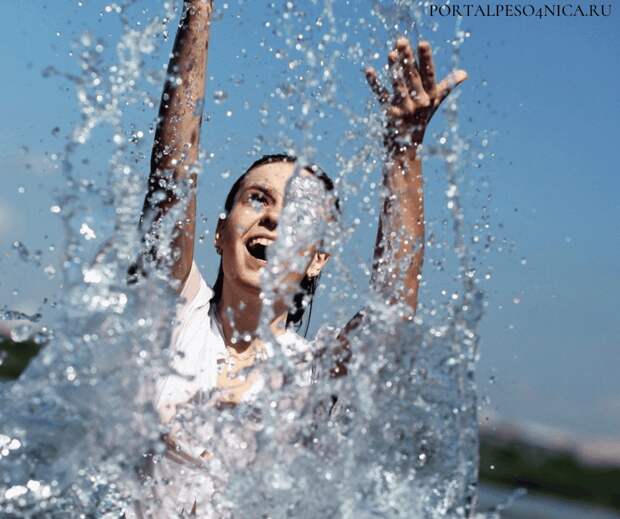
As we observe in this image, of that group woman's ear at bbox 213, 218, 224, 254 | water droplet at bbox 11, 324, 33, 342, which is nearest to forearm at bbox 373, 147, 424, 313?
woman's ear at bbox 213, 218, 224, 254

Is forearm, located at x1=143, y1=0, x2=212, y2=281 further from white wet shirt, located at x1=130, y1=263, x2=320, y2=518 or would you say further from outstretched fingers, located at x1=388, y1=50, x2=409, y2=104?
outstretched fingers, located at x1=388, y1=50, x2=409, y2=104

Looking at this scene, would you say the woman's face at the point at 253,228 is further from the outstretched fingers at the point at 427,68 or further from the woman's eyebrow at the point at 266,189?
the outstretched fingers at the point at 427,68

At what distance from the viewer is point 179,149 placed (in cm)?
309

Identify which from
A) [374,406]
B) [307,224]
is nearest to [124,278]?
[307,224]

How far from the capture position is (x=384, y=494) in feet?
9.25

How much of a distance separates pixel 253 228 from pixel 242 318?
0.29 m

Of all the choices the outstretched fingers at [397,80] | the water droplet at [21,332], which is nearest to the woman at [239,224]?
the outstretched fingers at [397,80]

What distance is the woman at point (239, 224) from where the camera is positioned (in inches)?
118

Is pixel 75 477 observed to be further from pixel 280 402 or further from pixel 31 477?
pixel 280 402

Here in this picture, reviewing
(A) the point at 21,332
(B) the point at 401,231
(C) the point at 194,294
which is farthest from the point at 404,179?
(A) the point at 21,332

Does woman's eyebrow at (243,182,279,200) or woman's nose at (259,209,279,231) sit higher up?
woman's eyebrow at (243,182,279,200)

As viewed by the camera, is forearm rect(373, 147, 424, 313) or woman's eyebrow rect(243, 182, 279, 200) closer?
forearm rect(373, 147, 424, 313)

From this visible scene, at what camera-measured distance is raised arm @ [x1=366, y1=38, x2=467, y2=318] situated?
299 cm

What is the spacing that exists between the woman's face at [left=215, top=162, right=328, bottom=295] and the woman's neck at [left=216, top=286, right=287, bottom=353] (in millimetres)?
34
